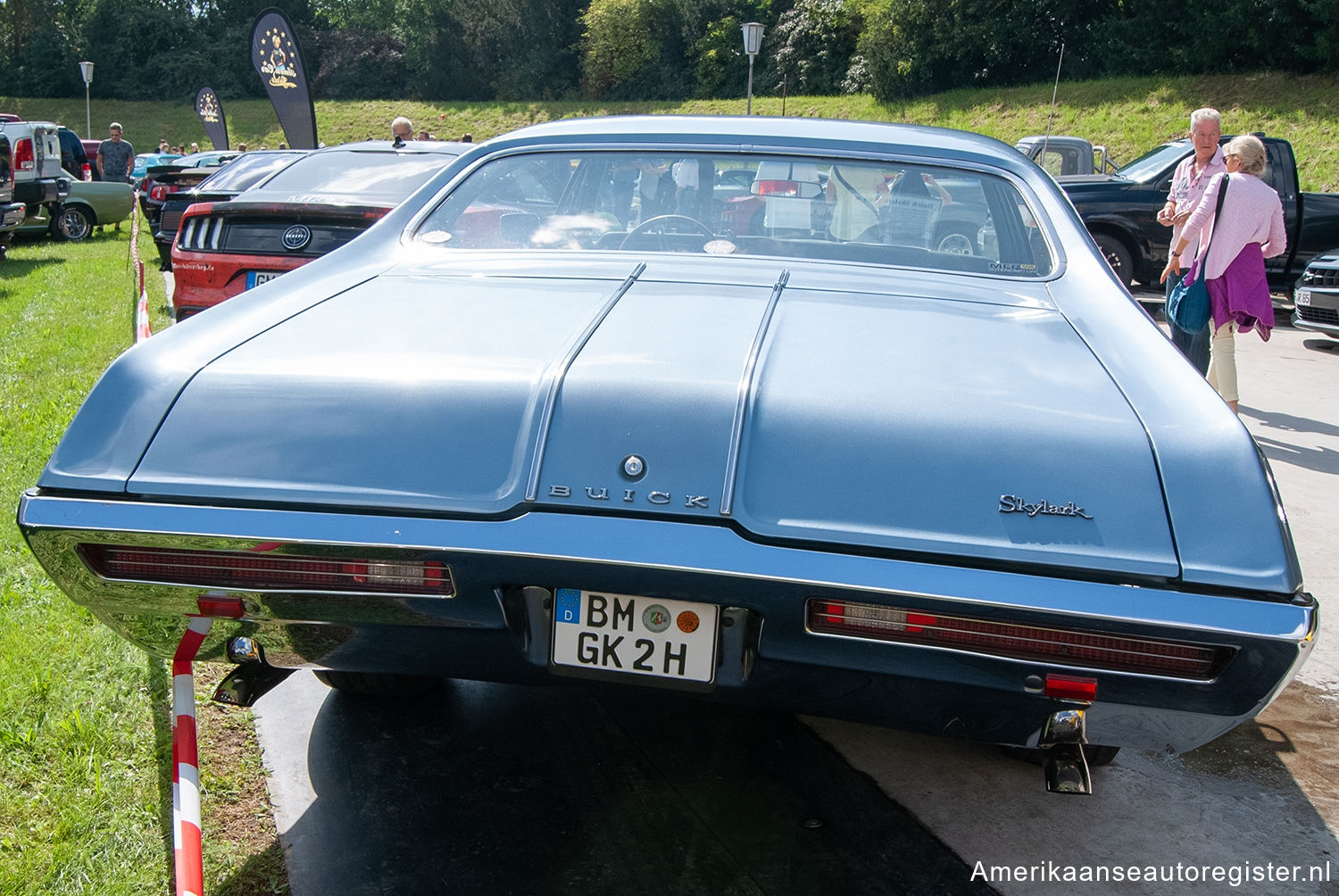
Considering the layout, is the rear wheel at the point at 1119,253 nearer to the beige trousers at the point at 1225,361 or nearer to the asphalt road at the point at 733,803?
the beige trousers at the point at 1225,361

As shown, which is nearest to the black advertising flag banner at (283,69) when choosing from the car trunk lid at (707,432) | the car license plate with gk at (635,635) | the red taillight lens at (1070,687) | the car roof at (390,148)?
the car roof at (390,148)

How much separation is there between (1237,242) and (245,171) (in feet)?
24.7

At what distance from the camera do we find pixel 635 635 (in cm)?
192

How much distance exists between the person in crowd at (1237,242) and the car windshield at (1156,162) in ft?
18.7

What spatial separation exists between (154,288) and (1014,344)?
11119 millimetres

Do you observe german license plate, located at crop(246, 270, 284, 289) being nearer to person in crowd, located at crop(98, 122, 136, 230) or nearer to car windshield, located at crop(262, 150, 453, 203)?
car windshield, located at crop(262, 150, 453, 203)

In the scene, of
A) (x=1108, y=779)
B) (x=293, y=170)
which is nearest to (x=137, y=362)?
(x=1108, y=779)

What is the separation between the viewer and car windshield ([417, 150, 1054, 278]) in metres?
2.93

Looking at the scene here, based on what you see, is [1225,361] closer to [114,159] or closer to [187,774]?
[187,774]

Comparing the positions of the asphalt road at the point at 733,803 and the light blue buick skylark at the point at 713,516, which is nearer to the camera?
the light blue buick skylark at the point at 713,516

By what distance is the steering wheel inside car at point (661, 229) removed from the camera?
9.74ft

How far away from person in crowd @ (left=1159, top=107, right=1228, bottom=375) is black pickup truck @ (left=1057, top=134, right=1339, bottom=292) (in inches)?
180

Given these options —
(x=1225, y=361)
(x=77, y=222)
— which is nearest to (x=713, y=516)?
(x=1225, y=361)

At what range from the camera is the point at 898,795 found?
2754mm
